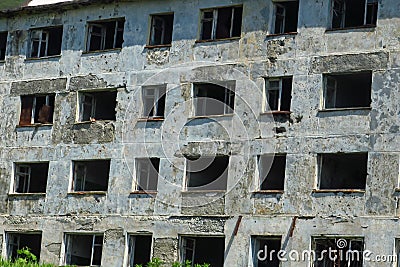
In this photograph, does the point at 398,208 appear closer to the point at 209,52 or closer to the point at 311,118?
the point at 311,118

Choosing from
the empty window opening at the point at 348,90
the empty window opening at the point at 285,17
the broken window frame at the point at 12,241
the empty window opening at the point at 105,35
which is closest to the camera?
the empty window opening at the point at 348,90

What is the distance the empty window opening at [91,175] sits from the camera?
36.8 metres

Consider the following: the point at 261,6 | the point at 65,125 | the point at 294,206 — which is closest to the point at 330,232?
the point at 294,206

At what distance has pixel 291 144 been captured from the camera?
1264 inches

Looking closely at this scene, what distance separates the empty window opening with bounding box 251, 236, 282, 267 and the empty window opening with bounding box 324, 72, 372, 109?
4.65 metres

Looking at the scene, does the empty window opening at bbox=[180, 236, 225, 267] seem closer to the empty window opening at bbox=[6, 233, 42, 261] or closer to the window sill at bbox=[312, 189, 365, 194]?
the window sill at bbox=[312, 189, 365, 194]

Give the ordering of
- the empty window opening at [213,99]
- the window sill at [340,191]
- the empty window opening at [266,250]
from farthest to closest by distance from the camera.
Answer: the empty window opening at [213,99] < the empty window opening at [266,250] < the window sill at [340,191]

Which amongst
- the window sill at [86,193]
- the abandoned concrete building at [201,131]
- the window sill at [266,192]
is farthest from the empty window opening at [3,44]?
the window sill at [266,192]

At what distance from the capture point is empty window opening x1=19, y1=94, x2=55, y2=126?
125 ft

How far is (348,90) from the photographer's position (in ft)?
108

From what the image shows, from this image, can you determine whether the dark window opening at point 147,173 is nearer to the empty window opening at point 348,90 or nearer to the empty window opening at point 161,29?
the empty window opening at point 161,29

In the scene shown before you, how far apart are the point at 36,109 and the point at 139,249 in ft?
24.3

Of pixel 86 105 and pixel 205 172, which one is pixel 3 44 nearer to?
pixel 86 105

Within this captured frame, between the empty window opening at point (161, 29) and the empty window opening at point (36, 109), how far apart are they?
4.80 metres
